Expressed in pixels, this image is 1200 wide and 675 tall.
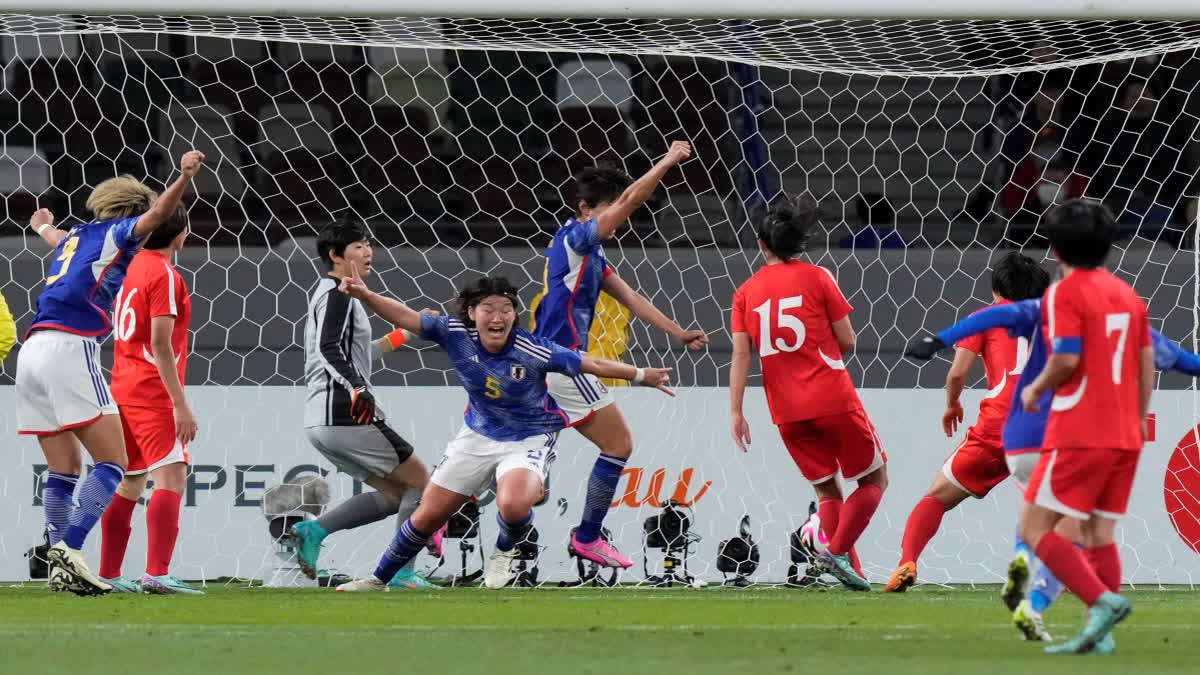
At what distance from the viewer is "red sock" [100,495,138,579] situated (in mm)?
7004

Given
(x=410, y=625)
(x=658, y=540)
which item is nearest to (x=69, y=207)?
(x=658, y=540)

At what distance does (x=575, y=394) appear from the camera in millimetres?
7391

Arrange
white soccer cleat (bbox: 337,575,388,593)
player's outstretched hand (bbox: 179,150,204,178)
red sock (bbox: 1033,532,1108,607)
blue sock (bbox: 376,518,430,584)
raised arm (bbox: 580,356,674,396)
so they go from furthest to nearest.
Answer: white soccer cleat (bbox: 337,575,388,593)
blue sock (bbox: 376,518,430,584)
raised arm (bbox: 580,356,674,396)
player's outstretched hand (bbox: 179,150,204,178)
red sock (bbox: 1033,532,1108,607)

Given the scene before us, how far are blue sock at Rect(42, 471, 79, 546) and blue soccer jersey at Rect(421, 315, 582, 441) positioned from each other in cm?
156

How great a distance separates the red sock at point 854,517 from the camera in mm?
7176

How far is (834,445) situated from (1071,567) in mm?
2856

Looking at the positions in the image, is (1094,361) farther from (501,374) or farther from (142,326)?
(142,326)

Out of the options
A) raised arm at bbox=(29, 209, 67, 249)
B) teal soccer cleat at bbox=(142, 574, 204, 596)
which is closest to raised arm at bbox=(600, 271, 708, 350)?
teal soccer cleat at bbox=(142, 574, 204, 596)

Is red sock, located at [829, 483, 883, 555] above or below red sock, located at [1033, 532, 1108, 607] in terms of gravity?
below

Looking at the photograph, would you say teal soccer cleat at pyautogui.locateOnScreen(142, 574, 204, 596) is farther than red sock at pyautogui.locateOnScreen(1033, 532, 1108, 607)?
Yes

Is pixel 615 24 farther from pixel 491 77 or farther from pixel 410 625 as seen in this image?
pixel 410 625

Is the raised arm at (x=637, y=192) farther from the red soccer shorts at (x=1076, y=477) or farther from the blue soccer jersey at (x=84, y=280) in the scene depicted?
the red soccer shorts at (x=1076, y=477)

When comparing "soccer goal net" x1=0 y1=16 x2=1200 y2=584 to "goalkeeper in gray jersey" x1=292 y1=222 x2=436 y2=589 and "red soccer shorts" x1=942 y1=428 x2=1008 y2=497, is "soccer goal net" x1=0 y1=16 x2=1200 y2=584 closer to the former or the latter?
"goalkeeper in gray jersey" x1=292 y1=222 x2=436 y2=589

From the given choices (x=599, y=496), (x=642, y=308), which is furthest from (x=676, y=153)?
(x=599, y=496)
